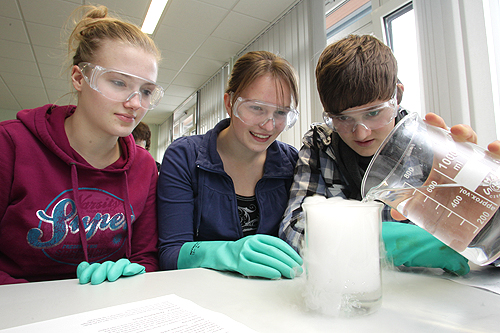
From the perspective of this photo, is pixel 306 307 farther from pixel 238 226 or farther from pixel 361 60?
pixel 361 60

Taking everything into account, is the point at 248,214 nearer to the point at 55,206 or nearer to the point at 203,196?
the point at 203,196

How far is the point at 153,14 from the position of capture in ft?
11.5

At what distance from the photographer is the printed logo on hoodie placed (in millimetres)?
1014

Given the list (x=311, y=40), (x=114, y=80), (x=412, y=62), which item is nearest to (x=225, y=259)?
(x=114, y=80)

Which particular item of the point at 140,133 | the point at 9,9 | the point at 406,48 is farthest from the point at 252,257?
the point at 9,9

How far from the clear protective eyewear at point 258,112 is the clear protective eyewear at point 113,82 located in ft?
1.24

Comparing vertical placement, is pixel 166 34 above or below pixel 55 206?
above

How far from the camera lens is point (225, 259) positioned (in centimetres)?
81

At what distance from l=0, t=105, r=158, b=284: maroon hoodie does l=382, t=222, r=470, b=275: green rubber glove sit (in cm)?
85

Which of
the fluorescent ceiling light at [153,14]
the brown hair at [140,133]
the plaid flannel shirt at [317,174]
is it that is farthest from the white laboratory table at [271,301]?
the fluorescent ceiling light at [153,14]

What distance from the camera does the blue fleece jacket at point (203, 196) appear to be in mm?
1119

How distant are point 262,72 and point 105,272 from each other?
940 mm

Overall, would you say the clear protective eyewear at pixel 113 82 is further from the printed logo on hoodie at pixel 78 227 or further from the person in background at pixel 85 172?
the printed logo on hoodie at pixel 78 227

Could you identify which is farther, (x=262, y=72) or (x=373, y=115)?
(x=262, y=72)
